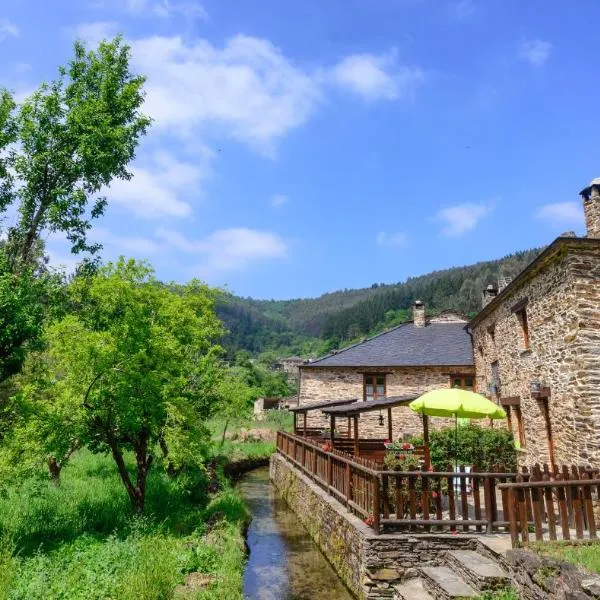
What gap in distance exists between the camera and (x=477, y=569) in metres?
6.62

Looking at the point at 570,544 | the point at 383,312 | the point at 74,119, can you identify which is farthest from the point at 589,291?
the point at 383,312

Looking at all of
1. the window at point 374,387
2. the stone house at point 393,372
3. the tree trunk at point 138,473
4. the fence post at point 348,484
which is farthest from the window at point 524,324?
the window at point 374,387

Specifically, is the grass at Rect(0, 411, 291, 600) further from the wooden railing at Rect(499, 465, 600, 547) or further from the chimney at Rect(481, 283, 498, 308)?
the chimney at Rect(481, 283, 498, 308)

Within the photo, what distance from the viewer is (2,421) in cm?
966

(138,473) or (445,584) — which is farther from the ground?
(138,473)

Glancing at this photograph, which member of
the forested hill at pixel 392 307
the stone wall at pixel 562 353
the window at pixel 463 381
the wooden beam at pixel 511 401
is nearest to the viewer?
the stone wall at pixel 562 353

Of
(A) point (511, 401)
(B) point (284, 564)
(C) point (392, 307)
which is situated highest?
(C) point (392, 307)

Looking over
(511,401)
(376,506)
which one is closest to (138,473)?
(376,506)

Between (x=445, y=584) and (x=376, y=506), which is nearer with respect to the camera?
(x=445, y=584)

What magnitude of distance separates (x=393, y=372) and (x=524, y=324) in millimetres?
10566

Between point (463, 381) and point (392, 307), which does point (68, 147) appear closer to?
point (463, 381)

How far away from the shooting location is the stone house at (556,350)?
9.89 metres

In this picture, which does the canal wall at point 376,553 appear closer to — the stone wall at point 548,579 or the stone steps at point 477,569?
the stone steps at point 477,569

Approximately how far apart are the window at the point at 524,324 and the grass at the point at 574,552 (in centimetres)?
711
